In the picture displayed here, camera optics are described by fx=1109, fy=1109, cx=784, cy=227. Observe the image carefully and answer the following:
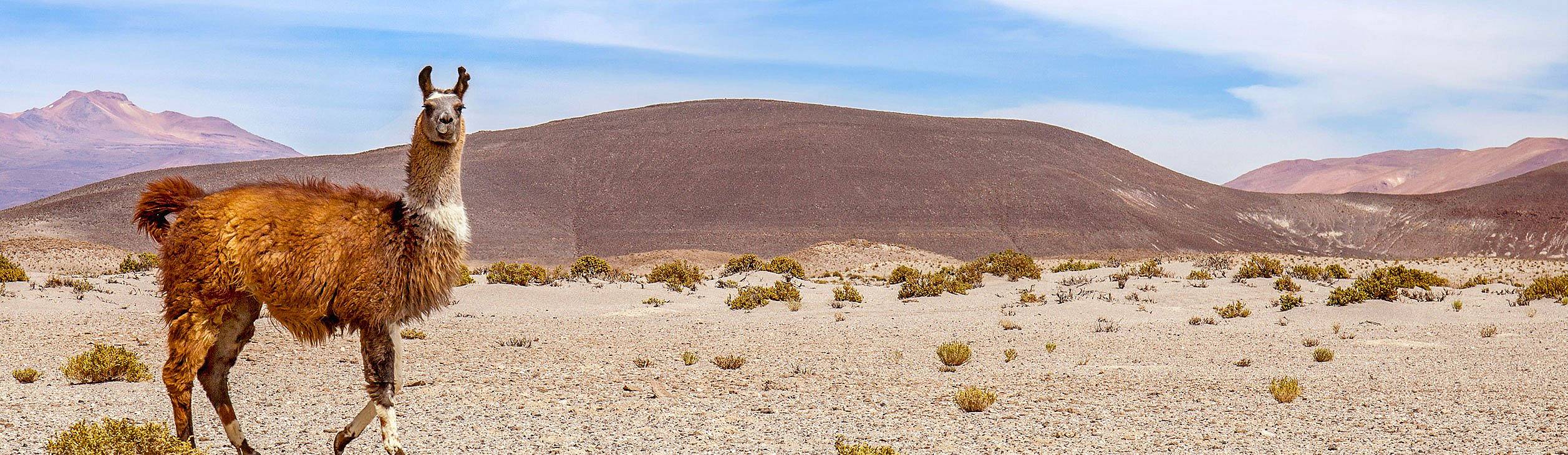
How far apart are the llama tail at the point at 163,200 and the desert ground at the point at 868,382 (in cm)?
163

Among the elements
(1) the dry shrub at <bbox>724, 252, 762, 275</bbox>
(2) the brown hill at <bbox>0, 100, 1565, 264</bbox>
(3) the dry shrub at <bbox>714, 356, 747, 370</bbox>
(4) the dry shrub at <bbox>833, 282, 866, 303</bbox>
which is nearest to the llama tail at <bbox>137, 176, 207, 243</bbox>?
(3) the dry shrub at <bbox>714, 356, 747, 370</bbox>

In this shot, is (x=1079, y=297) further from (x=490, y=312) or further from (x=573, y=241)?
(x=573, y=241)

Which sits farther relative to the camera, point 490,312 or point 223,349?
point 490,312

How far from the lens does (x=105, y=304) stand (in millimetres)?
17156

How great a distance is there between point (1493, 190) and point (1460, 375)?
80.9 meters

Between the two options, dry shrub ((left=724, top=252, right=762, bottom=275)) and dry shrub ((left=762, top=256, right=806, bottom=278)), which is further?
dry shrub ((left=724, top=252, right=762, bottom=275))

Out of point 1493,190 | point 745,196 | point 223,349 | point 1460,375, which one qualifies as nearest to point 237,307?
point 223,349

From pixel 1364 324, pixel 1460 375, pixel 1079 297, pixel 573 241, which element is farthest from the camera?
pixel 573 241

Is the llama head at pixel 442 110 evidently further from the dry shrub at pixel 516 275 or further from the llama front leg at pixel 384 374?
the dry shrub at pixel 516 275

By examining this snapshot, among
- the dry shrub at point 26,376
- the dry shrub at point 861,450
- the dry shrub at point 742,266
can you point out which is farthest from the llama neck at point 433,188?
the dry shrub at point 742,266

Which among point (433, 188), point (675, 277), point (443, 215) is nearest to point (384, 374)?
point (443, 215)

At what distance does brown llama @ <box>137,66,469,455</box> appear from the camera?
5566 mm

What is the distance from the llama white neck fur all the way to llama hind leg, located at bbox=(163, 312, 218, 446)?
1215mm

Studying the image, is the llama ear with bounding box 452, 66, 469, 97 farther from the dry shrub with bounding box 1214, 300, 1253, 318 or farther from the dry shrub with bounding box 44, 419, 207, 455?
the dry shrub with bounding box 1214, 300, 1253, 318
